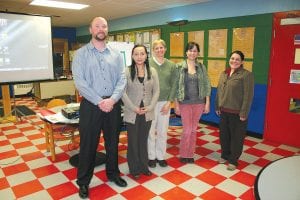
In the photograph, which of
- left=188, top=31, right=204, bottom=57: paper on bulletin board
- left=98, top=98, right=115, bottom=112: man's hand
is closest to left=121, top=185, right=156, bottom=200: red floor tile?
left=98, top=98, right=115, bottom=112: man's hand

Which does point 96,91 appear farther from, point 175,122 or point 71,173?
point 175,122

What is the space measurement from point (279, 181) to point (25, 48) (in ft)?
15.1

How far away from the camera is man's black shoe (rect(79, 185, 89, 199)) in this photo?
2.44m

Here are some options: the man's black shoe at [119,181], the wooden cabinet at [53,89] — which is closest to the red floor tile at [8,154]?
the man's black shoe at [119,181]

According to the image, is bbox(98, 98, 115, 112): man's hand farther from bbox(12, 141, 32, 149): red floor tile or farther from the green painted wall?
the green painted wall

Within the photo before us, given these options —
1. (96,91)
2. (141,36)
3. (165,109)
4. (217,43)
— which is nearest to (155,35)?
(141,36)

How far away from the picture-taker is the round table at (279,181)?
105 centimetres

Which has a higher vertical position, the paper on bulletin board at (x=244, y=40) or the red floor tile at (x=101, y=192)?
the paper on bulletin board at (x=244, y=40)

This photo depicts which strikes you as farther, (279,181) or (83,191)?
(83,191)

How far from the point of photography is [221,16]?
4637 mm

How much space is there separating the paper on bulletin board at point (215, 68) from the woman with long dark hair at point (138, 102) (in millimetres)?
2415

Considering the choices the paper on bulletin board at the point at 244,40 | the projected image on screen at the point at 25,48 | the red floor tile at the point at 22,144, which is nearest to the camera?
the red floor tile at the point at 22,144

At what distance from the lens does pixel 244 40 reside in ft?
14.1

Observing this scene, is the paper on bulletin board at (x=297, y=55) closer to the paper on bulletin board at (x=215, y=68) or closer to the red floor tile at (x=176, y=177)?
the paper on bulletin board at (x=215, y=68)
